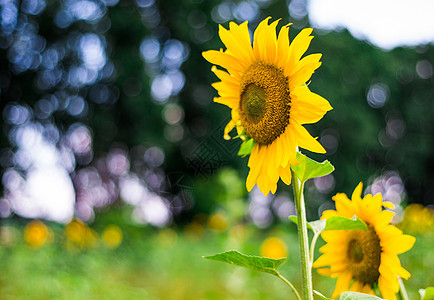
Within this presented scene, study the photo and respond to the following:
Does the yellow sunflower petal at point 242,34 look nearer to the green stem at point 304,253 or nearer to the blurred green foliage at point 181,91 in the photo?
the green stem at point 304,253

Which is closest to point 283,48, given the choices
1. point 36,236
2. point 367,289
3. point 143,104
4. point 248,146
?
point 248,146

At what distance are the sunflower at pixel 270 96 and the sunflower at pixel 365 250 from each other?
12 centimetres

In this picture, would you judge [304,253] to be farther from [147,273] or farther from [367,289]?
[147,273]

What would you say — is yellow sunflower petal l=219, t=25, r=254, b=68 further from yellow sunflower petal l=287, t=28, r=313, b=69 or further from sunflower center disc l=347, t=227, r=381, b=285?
sunflower center disc l=347, t=227, r=381, b=285

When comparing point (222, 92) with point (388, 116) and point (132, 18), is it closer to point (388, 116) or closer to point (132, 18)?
point (132, 18)

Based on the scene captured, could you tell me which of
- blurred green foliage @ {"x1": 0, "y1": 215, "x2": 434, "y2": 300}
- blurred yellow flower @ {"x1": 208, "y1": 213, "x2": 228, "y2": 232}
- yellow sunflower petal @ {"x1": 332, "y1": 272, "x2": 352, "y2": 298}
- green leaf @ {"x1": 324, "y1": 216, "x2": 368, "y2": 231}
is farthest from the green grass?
green leaf @ {"x1": 324, "y1": 216, "x2": 368, "y2": 231}

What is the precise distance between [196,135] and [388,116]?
4.94m

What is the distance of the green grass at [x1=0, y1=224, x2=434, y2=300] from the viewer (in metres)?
2.63

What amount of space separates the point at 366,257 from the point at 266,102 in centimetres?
27

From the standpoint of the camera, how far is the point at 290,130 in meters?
0.58

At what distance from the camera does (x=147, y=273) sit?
14.2 ft

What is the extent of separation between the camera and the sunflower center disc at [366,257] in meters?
0.61

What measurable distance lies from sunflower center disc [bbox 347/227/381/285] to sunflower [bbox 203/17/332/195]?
0.17 m

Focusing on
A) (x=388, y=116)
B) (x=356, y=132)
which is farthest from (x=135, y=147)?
(x=388, y=116)
